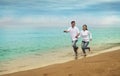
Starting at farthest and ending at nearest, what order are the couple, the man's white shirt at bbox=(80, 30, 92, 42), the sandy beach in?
the man's white shirt at bbox=(80, 30, 92, 42)
the couple
the sandy beach

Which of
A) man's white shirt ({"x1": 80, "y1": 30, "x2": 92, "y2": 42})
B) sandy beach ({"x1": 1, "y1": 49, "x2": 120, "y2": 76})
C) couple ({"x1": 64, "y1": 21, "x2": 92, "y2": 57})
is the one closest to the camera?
sandy beach ({"x1": 1, "y1": 49, "x2": 120, "y2": 76})

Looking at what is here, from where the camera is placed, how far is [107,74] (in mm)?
6512

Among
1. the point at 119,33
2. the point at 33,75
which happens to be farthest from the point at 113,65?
the point at 119,33

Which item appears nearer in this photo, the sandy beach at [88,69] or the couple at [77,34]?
the sandy beach at [88,69]

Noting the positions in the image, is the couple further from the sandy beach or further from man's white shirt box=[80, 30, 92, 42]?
the sandy beach

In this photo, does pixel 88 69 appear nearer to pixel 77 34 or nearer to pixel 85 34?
pixel 77 34

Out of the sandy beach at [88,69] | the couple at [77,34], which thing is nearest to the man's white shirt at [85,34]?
the couple at [77,34]

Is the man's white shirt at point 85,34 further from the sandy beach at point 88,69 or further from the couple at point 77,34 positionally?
the sandy beach at point 88,69

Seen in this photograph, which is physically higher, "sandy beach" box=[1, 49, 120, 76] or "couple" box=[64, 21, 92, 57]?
"couple" box=[64, 21, 92, 57]

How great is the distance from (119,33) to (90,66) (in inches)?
562


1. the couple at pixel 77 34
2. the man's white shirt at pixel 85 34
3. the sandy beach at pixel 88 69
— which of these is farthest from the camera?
the man's white shirt at pixel 85 34

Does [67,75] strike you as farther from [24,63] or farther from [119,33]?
[119,33]

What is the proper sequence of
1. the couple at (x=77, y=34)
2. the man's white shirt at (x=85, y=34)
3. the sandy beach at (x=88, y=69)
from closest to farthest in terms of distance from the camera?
the sandy beach at (x=88, y=69), the couple at (x=77, y=34), the man's white shirt at (x=85, y=34)

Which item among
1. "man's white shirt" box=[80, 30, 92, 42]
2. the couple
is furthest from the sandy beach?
"man's white shirt" box=[80, 30, 92, 42]
